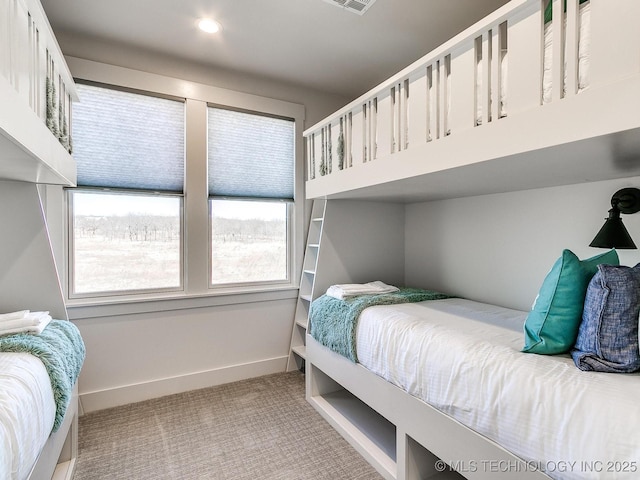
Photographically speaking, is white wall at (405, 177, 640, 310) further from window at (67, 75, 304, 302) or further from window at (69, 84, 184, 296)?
window at (69, 84, 184, 296)

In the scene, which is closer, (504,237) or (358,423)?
(358,423)

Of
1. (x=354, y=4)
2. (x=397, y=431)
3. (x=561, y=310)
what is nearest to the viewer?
(x=561, y=310)

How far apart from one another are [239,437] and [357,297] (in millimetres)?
1160

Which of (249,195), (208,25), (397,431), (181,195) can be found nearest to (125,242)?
(181,195)

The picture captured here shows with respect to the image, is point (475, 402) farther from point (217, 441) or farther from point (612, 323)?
point (217, 441)

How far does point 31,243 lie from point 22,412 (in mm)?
1045

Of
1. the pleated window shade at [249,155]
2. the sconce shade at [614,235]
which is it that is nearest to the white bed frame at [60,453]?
the pleated window shade at [249,155]

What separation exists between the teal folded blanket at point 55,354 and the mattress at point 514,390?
1444mm

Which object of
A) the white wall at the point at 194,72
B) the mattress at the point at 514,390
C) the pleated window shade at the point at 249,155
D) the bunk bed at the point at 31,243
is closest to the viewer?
the mattress at the point at 514,390

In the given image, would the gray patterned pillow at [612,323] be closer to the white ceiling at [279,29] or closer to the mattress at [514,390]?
the mattress at [514,390]

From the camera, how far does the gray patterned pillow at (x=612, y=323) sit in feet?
3.68

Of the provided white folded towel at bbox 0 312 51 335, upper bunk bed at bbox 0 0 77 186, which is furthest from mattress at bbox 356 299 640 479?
upper bunk bed at bbox 0 0 77 186

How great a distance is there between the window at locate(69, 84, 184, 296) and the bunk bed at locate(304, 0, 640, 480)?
146cm

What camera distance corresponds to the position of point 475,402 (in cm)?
129
